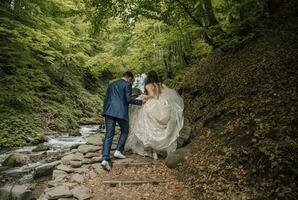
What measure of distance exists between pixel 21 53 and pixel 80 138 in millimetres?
5383

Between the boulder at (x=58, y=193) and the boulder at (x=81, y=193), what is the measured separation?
105mm

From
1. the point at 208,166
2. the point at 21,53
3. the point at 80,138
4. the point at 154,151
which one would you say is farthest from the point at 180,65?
the point at 208,166

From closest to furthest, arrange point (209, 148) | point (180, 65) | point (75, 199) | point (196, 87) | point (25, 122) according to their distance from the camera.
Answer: point (75, 199)
point (209, 148)
point (196, 87)
point (25, 122)
point (180, 65)

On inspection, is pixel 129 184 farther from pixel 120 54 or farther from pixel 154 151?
pixel 120 54

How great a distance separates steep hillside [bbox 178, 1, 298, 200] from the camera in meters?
4.93

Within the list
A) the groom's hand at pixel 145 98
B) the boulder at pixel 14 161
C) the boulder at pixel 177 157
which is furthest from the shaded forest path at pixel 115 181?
the boulder at pixel 14 161

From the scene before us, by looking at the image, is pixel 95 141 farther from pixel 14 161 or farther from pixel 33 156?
pixel 33 156

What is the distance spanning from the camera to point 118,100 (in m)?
7.28

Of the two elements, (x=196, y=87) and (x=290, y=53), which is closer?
(x=290, y=53)

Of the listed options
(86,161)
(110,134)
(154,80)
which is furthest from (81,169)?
(154,80)

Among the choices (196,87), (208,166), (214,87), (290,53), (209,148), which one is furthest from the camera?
(196,87)

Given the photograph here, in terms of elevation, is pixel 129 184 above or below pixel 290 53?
below

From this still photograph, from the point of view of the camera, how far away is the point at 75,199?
219 inches

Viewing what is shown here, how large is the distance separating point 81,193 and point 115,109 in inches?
87.3
